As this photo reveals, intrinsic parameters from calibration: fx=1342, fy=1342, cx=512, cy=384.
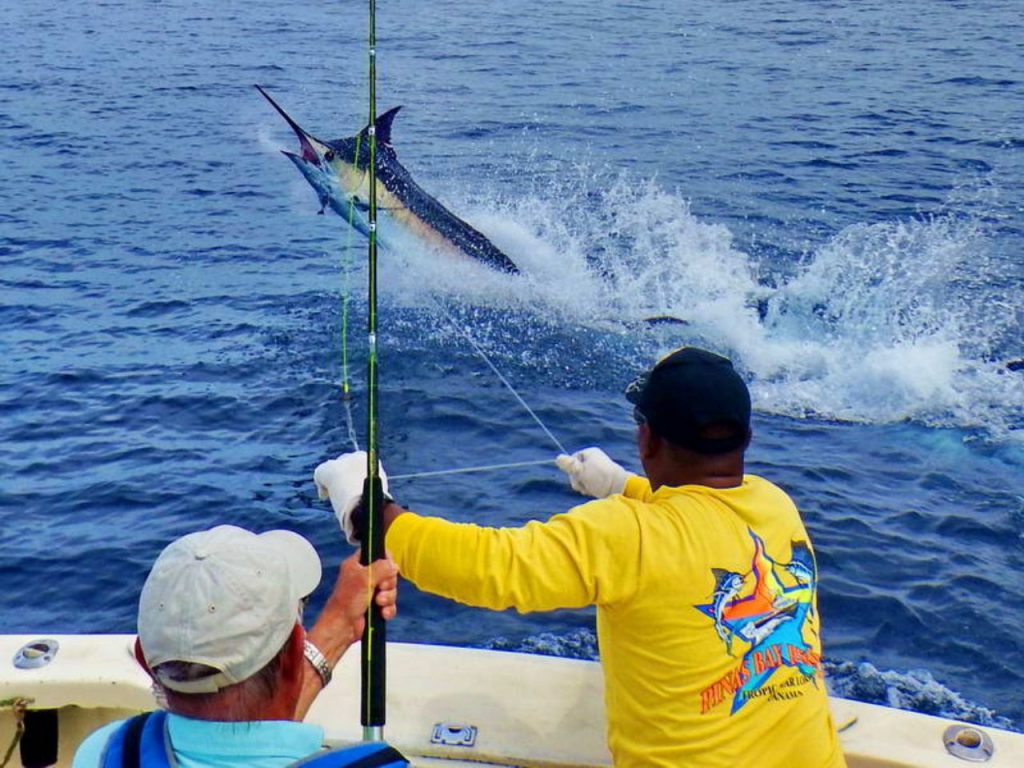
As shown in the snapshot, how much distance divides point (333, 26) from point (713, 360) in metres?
24.4

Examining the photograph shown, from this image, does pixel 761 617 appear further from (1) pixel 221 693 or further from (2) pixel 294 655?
(1) pixel 221 693

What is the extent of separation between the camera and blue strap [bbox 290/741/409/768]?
182 cm

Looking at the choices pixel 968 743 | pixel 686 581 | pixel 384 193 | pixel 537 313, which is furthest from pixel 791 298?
pixel 686 581

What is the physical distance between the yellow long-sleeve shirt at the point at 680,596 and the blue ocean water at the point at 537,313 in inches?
103

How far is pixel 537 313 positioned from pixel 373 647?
7.48m

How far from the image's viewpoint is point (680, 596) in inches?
98.3

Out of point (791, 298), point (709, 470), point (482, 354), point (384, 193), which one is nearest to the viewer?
point (709, 470)

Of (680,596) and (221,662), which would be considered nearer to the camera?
(221,662)

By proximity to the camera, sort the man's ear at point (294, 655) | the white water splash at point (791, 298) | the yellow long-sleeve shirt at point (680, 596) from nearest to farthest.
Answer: the man's ear at point (294, 655), the yellow long-sleeve shirt at point (680, 596), the white water splash at point (791, 298)

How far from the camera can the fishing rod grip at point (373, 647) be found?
252cm

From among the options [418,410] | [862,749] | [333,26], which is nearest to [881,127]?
[418,410]

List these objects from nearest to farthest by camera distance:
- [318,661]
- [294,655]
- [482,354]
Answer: [294,655]
[318,661]
[482,354]

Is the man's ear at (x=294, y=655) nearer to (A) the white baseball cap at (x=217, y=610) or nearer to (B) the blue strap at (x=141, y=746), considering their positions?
(A) the white baseball cap at (x=217, y=610)

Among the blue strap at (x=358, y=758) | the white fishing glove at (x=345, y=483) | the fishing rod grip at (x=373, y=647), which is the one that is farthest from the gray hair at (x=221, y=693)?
the white fishing glove at (x=345, y=483)
